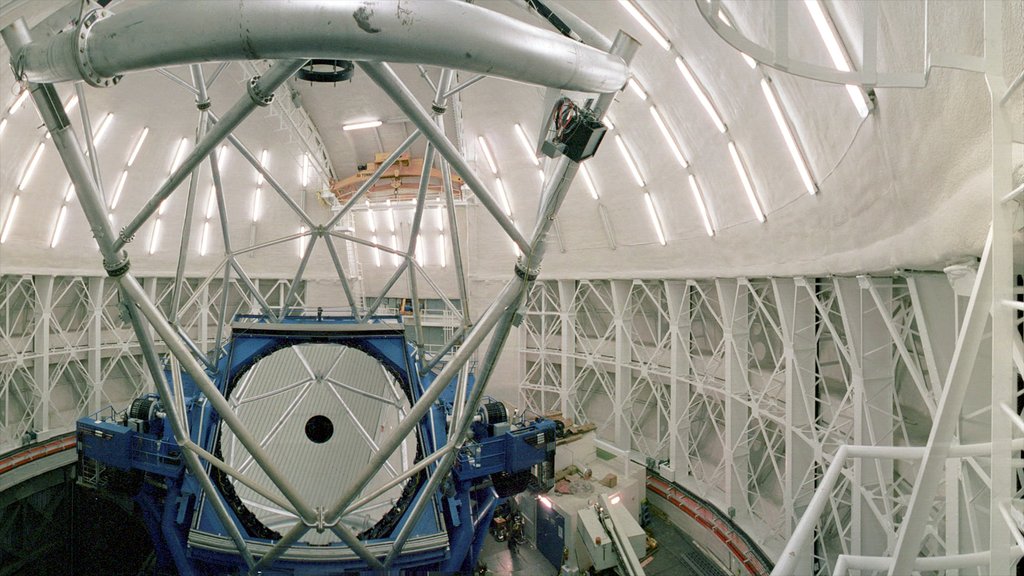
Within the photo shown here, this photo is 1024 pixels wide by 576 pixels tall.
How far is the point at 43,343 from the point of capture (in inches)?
549

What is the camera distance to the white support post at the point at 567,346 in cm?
1717

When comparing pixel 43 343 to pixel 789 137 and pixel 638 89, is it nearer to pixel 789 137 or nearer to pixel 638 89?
pixel 638 89

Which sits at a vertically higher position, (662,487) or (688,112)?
(688,112)

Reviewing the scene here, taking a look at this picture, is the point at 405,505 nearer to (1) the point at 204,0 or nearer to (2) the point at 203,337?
(1) the point at 204,0

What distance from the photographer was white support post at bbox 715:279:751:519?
11062 millimetres

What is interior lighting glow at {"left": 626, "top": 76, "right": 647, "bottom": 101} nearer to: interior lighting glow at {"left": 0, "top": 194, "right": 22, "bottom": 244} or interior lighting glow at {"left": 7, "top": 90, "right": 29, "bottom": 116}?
interior lighting glow at {"left": 7, "top": 90, "right": 29, "bottom": 116}

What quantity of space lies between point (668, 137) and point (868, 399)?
6.82 m

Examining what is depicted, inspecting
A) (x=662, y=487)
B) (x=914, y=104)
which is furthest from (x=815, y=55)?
(x=662, y=487)

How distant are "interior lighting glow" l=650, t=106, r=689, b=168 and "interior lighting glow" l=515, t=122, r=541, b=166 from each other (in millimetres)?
5491

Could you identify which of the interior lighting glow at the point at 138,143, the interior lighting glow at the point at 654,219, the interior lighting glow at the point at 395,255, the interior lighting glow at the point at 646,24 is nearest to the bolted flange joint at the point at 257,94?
the interior lighting glow at the point at 646,24

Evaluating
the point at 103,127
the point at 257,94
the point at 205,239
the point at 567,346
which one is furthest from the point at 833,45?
the point at 205,239

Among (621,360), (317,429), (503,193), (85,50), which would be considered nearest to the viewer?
(85,50)

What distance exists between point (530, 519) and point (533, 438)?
5.66 m

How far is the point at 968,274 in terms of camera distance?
4.50m
